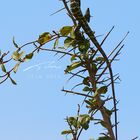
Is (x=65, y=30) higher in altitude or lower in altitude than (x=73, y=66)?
higher

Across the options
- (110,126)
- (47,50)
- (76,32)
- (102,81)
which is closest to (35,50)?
(47,50)

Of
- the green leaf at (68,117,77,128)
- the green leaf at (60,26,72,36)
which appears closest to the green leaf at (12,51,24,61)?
the green leaf at (60,26,72,36)

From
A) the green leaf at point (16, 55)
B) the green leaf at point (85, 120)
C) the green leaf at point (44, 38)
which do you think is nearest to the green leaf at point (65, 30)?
the green leaf at point (44, 38)

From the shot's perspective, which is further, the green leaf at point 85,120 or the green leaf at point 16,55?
the green leaf at point 16,55

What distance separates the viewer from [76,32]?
133 centimetres

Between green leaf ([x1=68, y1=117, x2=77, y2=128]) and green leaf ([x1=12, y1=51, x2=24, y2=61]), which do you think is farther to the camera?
green leaf ([x1=12, y1=51, x2=24, y2=61])

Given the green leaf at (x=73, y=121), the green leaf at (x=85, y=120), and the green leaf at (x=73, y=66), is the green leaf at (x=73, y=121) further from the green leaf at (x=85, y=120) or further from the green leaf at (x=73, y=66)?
the green leaf at (x=73, y=66)

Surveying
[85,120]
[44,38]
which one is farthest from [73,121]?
[44,38]

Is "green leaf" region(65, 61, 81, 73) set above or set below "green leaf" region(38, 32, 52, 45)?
below

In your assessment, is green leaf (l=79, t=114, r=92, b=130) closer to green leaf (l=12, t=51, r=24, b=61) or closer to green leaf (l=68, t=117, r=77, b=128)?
green leaf (l=68, t=117, r=77, b=128)

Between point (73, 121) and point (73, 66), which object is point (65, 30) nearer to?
point (73, 66)

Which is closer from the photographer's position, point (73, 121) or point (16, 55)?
point (73, 121)

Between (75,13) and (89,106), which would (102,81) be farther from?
(75,13)

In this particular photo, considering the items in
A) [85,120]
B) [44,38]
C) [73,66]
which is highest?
[44,38]
